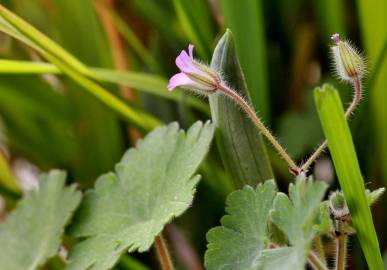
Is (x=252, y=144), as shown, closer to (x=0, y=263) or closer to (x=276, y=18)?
(x=0, y=263)

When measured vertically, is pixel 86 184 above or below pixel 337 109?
above

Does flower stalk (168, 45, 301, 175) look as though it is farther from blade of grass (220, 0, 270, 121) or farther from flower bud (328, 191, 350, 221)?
blade of grass (220, 0, 270, 121)

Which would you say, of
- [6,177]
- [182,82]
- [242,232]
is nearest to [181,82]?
[182,82]

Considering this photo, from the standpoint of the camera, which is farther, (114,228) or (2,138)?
(2,138)

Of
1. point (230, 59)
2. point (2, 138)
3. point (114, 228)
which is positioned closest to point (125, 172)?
point (114, 228)

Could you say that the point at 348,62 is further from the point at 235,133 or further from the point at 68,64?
the point at 68,64

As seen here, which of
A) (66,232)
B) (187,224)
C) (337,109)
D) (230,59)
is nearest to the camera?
(337,109)

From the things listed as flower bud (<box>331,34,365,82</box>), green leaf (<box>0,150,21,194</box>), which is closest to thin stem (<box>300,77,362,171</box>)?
flower bud (<box>331,34,365,82</box>)

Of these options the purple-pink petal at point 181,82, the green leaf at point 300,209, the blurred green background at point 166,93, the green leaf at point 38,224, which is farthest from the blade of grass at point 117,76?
the green leaf at point 300,209
